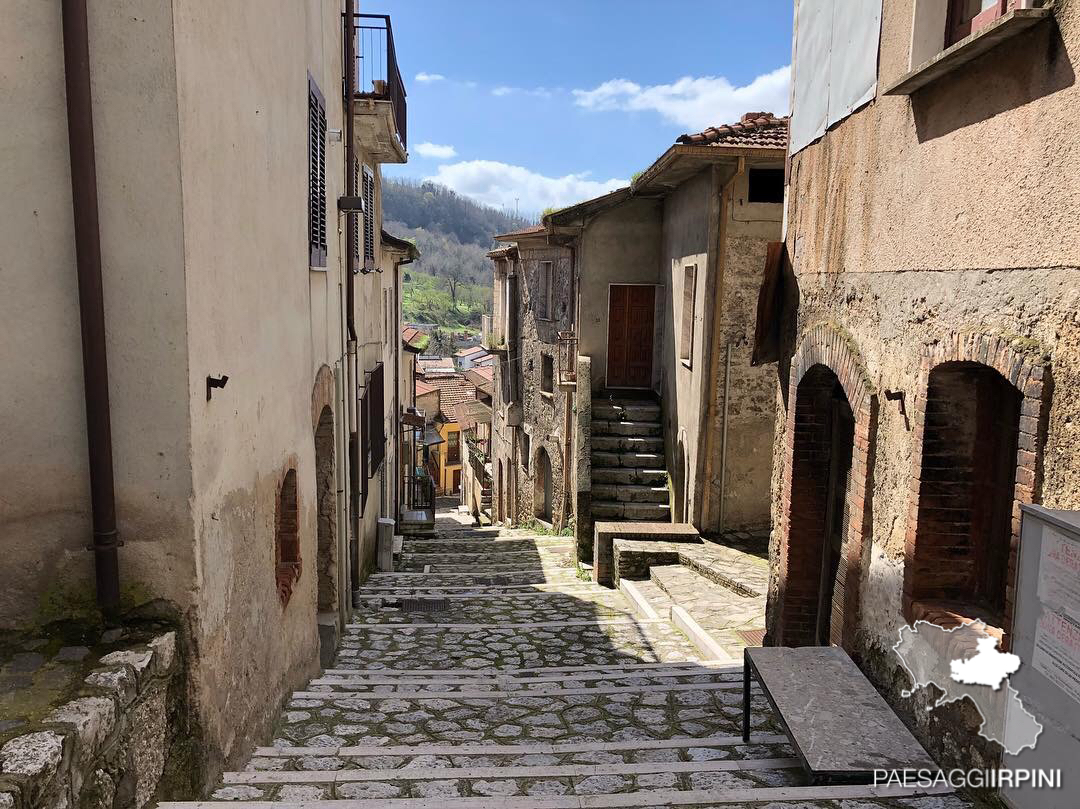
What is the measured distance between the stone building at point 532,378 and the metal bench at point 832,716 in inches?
449

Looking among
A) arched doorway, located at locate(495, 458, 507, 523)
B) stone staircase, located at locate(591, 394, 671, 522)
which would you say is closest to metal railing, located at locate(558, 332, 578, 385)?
stone staircase, located at locate(591, 394, 671, 522)

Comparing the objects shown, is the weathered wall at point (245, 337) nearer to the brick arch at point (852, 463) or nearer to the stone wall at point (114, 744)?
the stone wall at point (114, 744)

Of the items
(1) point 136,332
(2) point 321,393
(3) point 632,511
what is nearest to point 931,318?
(1) point 136,332

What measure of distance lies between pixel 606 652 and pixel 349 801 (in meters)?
4.83

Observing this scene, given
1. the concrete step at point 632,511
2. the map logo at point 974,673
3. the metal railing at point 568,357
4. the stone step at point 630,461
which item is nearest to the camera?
the map logo at point 974,673

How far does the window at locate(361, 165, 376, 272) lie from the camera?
38.2 feet

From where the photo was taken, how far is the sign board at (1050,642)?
9.98ft

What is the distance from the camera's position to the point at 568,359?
17.0m

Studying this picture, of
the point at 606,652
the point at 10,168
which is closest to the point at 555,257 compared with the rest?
the point at 606,652

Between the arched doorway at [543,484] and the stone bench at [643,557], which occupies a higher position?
the stone bench at [643,557]

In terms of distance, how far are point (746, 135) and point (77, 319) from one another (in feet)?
32.1

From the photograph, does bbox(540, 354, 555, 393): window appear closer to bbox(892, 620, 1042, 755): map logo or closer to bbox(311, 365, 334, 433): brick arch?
bbox(311, 365, 334, 433): brick arch

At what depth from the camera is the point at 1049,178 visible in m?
3.55

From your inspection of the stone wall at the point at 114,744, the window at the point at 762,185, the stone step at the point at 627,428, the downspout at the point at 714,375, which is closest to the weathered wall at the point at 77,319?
the stone wall at the point at 114,744
